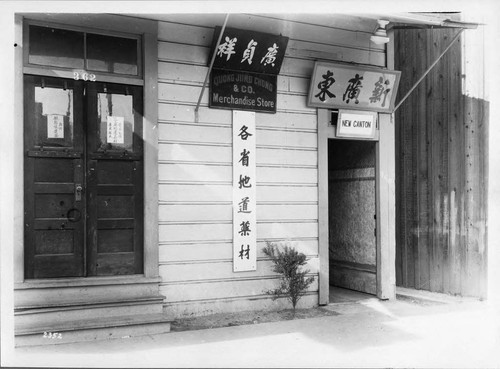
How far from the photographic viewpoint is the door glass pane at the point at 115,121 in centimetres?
609

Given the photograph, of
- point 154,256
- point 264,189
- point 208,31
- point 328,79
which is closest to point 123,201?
point 154,256

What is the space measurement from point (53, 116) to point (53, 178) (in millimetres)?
714

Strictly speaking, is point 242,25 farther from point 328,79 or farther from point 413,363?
point 413,363

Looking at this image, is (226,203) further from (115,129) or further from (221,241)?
(115,129)

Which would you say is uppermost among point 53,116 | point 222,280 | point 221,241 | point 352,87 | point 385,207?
point 352,87

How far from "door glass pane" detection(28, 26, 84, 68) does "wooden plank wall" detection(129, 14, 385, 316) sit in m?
1.01

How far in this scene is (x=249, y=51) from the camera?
6.72 m

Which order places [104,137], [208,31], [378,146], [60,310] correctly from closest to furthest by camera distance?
[60,310] < [104,137] < [208,31] < [378,146]

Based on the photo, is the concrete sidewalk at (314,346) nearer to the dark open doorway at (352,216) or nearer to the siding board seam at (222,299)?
the siding board seam at (222,299)

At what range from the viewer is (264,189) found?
7.04m

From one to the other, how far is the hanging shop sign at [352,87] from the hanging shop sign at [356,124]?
0.09 metres

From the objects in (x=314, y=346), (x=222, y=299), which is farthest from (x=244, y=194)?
(x=314, y=346)

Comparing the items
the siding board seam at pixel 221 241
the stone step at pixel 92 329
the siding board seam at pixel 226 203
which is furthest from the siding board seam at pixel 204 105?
the stone step at pixel 92 329

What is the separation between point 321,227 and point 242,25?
3.04 metres
